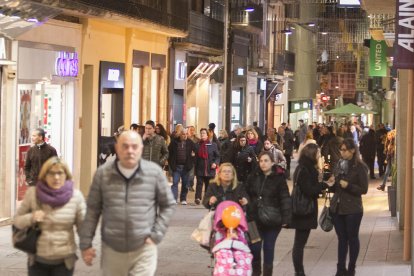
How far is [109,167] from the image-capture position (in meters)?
8.68

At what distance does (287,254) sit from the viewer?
52.8 feet

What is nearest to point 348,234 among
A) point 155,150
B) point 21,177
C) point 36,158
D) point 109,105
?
point 36,158

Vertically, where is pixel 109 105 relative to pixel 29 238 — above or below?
above

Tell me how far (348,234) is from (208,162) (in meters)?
11.0

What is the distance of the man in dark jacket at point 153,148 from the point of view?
69.6 ft

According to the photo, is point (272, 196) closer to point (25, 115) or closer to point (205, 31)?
point (25, 115)

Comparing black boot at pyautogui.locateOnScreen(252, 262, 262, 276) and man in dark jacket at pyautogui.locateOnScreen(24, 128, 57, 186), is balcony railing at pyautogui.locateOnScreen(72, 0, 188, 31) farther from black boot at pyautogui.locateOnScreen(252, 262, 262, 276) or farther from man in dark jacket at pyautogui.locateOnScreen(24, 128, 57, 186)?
black boot at pyautogui.locateOnScreen(252, 262, 262, 276)

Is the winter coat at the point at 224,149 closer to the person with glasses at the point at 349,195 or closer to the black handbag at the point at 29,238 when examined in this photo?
the person with glasses at the point at 349,195

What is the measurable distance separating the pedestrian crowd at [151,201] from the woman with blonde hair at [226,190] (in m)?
0.01

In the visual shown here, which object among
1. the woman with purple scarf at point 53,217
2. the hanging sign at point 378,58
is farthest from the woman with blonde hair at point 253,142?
the hanging sign at point 378,58

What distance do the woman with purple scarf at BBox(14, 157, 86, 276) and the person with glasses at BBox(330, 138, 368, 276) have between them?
15.4 ft

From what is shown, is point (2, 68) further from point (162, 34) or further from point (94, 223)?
point (162, 34)

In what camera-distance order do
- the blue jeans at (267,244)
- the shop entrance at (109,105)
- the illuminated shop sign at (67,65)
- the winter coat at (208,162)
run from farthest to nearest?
the shop entrance at (109,105) < the winter coat at (208,162) < the illuminated shop sign at (67,65) < the blue jeans at (267,244)

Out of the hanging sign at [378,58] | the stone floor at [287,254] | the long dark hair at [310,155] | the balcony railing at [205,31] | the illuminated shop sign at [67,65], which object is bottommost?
the stone floor at [287,254]
